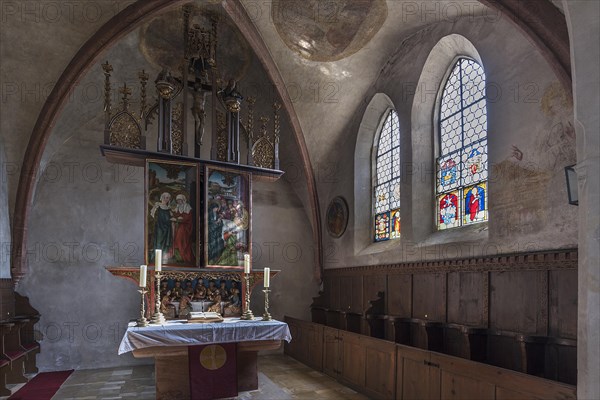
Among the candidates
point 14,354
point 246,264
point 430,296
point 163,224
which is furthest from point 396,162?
point 14,354

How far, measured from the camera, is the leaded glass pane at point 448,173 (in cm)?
764

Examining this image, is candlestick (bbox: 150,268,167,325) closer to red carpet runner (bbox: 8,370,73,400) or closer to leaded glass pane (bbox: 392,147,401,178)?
red carpet runner (bbox: 8,370,73,400)

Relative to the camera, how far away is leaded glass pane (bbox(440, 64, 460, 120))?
7816 mm

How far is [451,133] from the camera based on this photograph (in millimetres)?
7930

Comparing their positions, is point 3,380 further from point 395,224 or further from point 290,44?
point 290,44

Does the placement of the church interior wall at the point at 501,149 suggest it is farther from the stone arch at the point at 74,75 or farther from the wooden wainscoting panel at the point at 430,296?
the stone arch at the point at 74,75

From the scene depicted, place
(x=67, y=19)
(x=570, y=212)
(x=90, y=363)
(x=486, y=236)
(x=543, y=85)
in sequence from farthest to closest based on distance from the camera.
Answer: (x=90, y=363), (x=67, y=19), (x=486, y=236), (x=543, y=85), (x=570, y=212)

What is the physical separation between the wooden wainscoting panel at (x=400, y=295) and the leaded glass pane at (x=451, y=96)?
3.08 metres

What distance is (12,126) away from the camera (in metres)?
8.36

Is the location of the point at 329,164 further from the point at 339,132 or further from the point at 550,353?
the point at 550,353

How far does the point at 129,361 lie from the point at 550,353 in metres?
8.50

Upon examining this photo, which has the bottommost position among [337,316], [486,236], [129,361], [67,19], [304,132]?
[129,361]

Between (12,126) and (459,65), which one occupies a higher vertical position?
(459,65)

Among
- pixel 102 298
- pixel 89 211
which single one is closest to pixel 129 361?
pixel 102 298
